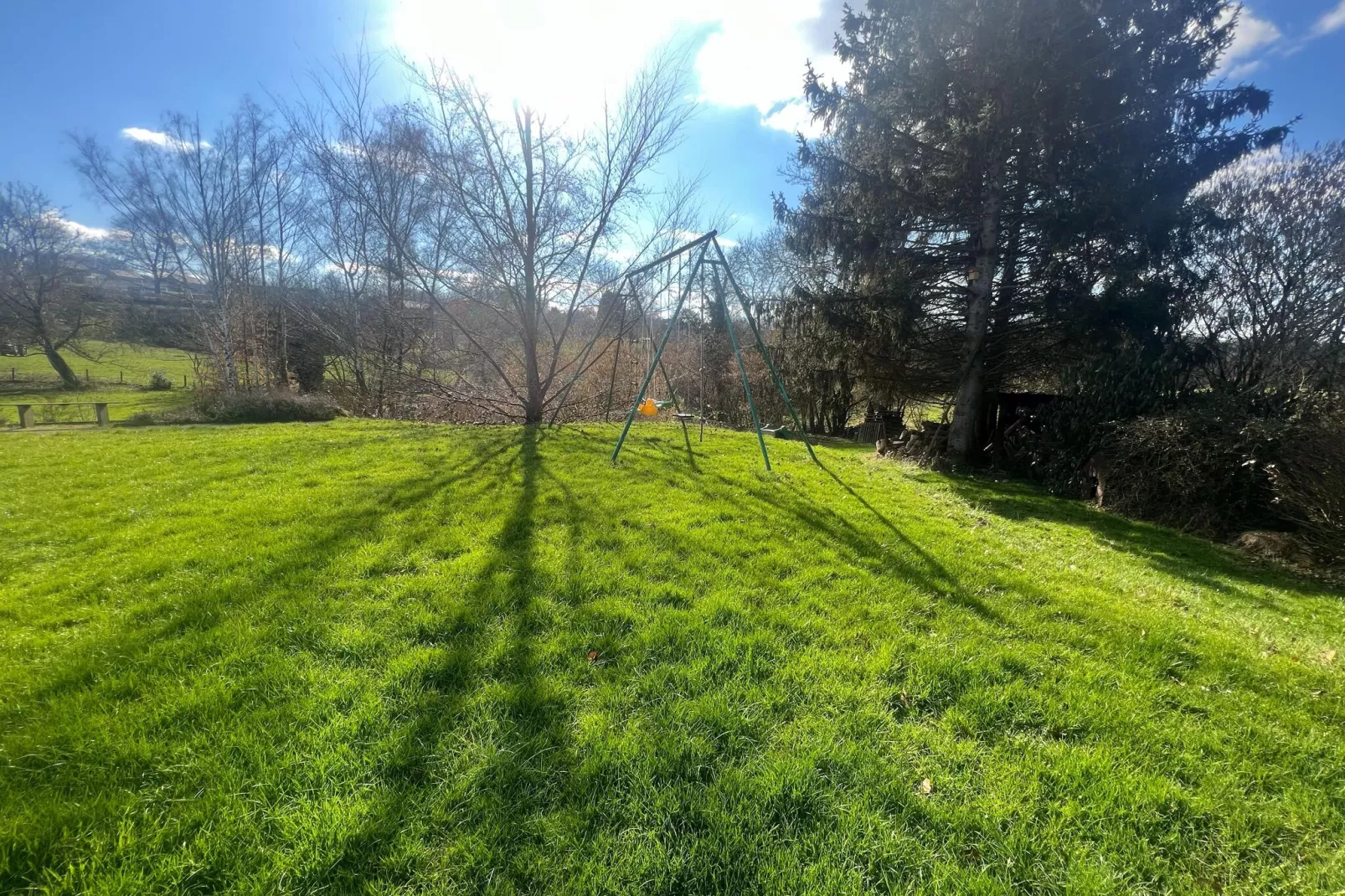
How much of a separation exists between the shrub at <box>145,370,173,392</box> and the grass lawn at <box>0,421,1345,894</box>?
25.6 m

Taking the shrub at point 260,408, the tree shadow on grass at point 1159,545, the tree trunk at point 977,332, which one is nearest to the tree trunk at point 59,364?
the shrub at point 260,408

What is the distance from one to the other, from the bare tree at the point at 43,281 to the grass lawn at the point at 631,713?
91.9ft

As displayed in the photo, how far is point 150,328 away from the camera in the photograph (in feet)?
85.9

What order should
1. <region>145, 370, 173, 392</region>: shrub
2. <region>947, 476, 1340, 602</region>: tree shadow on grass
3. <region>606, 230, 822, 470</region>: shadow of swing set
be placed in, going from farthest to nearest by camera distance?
<region>145, 370, 173, 392</region>: shrub < <region>606, 230, 822, 470</region>: shadow of swing set < <region>947, 476, 1340, 602</region>: tree shadow on grass

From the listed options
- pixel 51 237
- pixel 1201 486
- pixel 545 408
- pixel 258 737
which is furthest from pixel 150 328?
pixel 1201 486

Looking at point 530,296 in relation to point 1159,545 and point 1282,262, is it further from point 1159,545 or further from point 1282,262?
point 1282,262

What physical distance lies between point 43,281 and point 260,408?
21.4 metres

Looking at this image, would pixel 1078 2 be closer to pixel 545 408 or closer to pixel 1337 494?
pixel 1337 494

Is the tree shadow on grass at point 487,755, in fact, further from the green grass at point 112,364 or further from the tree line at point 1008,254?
the green grass at point 112,364

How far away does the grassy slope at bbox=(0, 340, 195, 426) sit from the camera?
1825 cm

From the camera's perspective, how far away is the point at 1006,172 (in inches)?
346

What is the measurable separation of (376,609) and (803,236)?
10.2 meters

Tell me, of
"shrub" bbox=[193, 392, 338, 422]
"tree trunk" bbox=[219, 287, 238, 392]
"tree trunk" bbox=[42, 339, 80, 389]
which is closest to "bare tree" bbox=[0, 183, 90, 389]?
"tree trunk" bbox=[42, 339, 80, 389]

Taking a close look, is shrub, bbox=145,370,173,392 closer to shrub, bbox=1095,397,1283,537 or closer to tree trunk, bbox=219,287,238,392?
tree trunk, bbox=219,287,238,392
